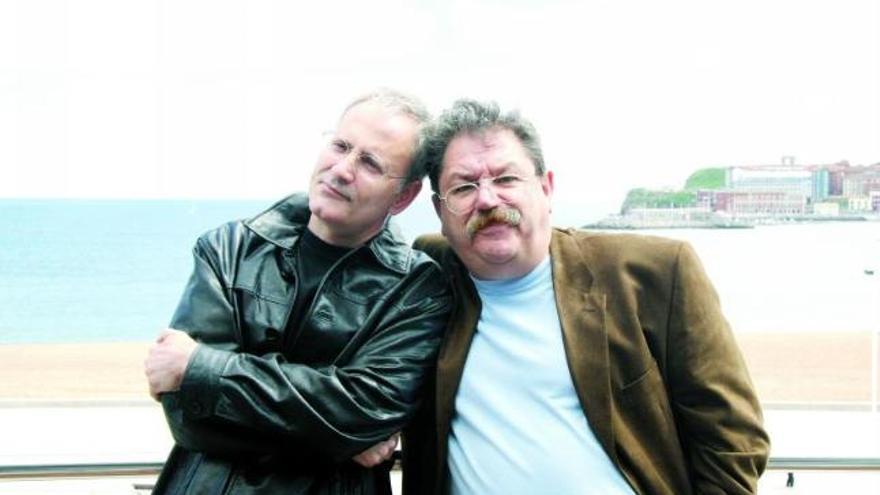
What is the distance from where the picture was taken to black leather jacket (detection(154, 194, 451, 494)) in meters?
1.39

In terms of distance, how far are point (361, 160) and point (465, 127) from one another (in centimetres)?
22

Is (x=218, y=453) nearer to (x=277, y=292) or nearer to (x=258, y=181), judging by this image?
(x=277, y=292)

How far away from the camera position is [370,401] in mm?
1445

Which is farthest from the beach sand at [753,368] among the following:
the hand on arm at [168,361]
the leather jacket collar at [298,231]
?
the hand on arm at [168,361]

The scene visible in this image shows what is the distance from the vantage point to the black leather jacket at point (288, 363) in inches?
54.7

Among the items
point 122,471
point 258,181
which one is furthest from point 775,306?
point 122,471

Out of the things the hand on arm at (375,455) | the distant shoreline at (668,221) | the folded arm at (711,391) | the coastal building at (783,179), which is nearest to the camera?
the hand on arm at (375,455)

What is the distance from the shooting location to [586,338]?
1.65m

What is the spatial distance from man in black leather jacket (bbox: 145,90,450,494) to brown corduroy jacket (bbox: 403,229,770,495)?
0.38ft

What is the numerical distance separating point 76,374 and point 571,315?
9.27 meters

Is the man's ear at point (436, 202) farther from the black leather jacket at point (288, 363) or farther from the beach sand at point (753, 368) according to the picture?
the beach sand at point (753, 368)

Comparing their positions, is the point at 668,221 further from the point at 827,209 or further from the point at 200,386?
the point at 200,386

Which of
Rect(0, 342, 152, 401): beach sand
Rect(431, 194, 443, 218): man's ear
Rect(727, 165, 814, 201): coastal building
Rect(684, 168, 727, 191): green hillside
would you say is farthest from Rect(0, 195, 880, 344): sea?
Rect(0, 342, 152, 401): beach sand

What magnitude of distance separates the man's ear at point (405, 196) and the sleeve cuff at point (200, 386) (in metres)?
0.46
